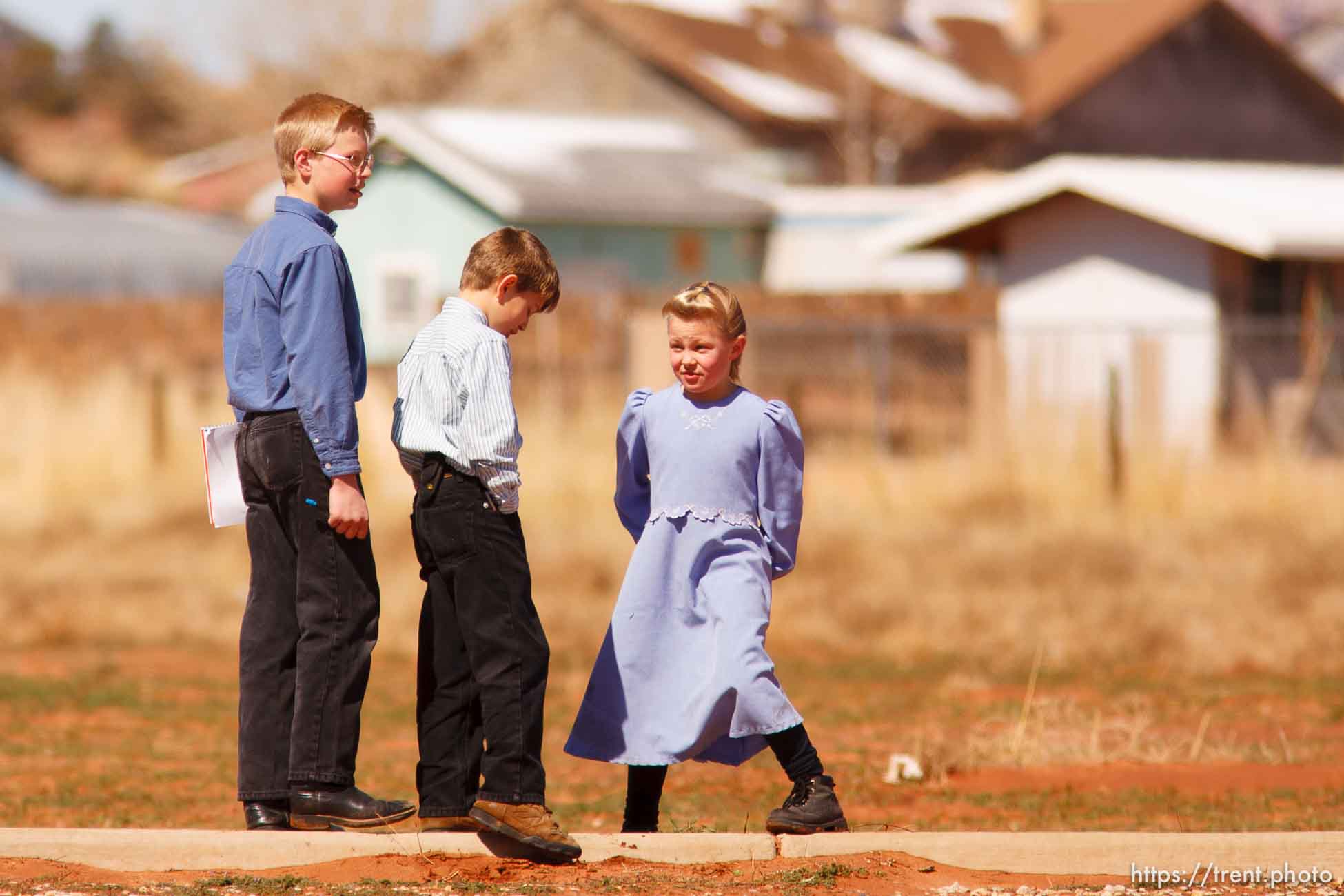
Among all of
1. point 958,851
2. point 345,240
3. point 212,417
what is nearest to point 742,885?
point 958,851

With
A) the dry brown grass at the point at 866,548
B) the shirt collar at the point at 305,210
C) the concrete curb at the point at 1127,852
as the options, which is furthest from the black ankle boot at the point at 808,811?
the dry brown grass at the point at 866,548

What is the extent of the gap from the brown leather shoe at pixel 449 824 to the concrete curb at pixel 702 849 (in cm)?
6

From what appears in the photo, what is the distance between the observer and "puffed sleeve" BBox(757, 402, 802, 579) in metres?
5.70

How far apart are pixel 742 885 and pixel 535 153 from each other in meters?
29.8

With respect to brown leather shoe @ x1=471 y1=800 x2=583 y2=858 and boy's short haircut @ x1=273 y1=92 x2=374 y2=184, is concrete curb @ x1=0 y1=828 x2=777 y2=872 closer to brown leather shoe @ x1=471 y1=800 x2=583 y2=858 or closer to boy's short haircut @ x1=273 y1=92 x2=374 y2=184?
brown leather shoe @ x1=471 y1=800 x2=583 y2=858

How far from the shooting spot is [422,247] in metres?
32.6

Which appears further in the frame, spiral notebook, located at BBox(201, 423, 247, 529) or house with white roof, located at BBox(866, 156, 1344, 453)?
house with white roof, located at BBox(866, 156, 1344, 453)

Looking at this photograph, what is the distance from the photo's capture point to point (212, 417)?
18.8m

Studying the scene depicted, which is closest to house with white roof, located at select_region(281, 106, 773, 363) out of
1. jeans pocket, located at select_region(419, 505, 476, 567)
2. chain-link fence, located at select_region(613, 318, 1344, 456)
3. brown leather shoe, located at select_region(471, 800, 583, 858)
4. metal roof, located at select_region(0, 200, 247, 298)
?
chain-link fence, located at select_region(613, 318, 1344, 456)

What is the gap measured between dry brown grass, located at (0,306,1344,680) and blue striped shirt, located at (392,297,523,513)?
6679 millimetres

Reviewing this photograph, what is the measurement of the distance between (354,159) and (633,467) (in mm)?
1244

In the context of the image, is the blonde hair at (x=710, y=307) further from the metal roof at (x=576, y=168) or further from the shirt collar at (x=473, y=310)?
the metal roof at (x=576, y=168)

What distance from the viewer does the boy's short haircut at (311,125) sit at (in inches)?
217

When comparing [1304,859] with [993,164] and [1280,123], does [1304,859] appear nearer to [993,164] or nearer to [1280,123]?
[993,164]
